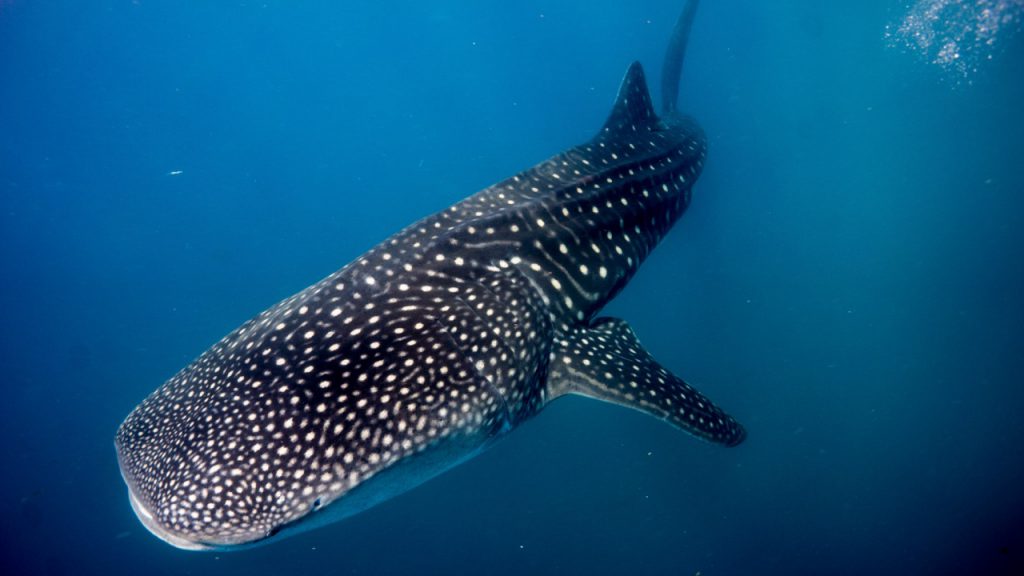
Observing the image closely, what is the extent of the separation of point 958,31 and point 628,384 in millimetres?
35263

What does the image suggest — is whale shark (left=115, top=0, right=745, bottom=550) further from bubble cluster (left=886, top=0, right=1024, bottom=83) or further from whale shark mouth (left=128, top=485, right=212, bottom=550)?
bubble cluster (left=886, top=0, right=1024, bottom=83)

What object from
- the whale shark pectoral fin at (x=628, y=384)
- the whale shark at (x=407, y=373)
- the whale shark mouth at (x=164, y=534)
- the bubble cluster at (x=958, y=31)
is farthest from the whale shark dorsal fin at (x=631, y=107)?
the bubble cluster at (x=958, y=31)

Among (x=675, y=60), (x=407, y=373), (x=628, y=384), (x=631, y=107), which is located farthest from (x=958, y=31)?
(x=407, y=373)

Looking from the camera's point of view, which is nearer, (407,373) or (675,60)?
(407,373)

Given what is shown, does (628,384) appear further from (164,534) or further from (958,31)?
(958,31)

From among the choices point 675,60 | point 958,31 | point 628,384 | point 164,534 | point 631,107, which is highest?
point 958,31

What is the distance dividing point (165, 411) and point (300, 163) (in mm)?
32939

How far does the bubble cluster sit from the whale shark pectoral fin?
28.1m

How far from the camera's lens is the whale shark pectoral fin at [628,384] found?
4543 mm

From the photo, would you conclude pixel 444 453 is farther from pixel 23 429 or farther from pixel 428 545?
pixel 23 429

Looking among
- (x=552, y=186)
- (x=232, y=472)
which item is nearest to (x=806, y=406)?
(x=552, y=186)

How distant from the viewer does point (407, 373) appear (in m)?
3.41

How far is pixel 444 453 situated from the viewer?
3.49 meters

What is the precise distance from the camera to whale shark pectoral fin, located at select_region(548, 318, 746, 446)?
454 cm
